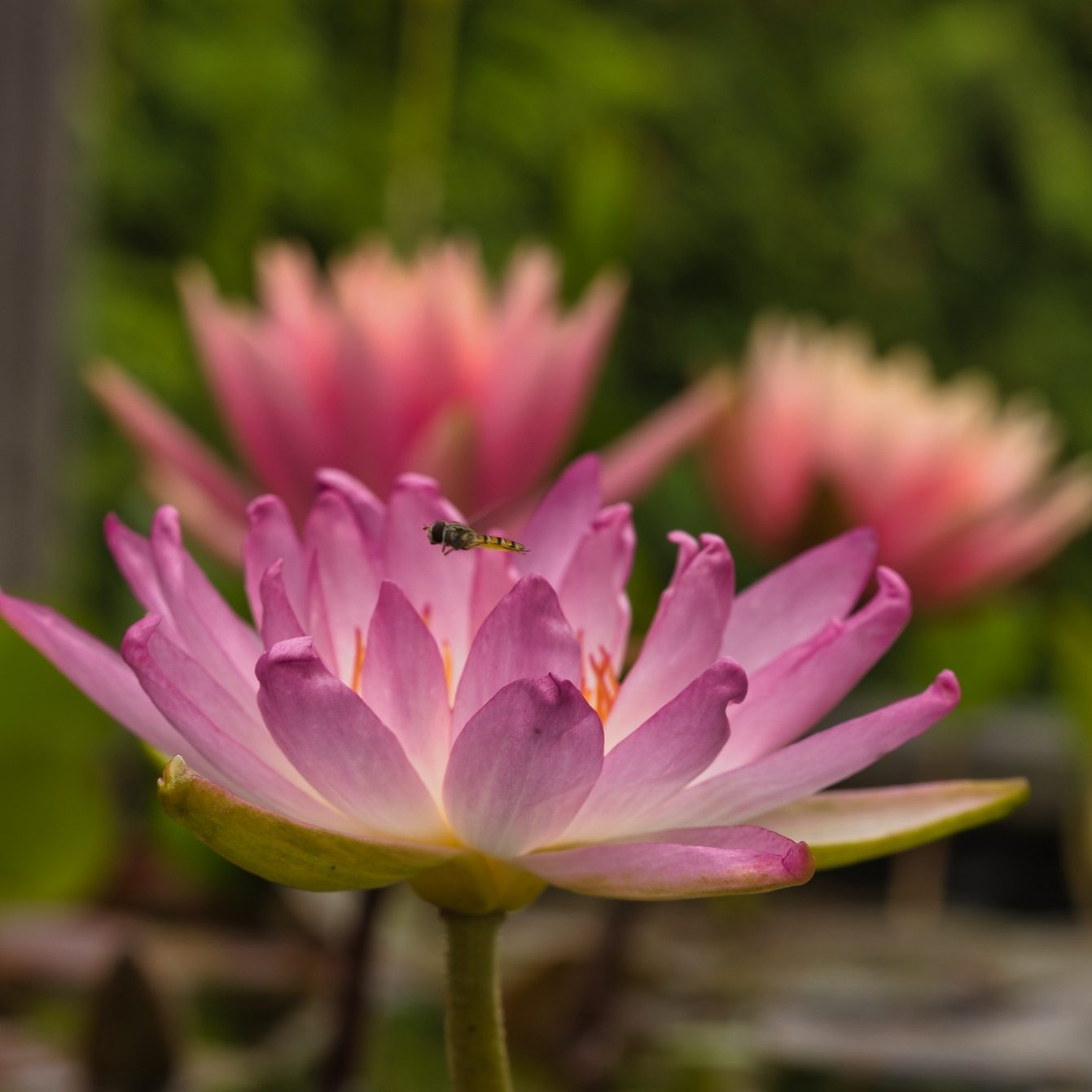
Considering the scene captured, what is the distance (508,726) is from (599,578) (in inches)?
2.1

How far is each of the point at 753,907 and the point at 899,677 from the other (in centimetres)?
18

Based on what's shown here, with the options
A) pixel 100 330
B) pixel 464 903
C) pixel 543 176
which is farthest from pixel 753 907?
pixel 543 176

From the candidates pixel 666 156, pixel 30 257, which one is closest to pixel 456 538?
pixel 30 257

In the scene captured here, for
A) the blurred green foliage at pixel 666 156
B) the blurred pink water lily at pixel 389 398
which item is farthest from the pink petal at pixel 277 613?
the blurred green foliage at pixel 666 156

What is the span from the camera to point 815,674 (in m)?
0.19

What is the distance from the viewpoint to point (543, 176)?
200 centimetres

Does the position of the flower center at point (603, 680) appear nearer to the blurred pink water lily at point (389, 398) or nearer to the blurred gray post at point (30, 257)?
the blurred pink water lily at point (389, 398)

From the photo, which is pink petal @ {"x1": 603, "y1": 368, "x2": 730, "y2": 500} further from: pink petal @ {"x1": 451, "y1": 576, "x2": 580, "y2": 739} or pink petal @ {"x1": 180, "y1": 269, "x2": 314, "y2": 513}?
pink petal @ {"x1": 451, "y1": 576, "x2": 580, "y2": 739}

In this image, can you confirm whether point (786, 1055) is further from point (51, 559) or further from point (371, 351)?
point (51, 559)

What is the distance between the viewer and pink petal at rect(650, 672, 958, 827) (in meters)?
0.18

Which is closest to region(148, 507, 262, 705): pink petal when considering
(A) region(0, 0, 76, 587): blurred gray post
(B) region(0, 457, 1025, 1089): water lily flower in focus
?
(B) region(0, 457, 1025, 1089): water lily flower in focus

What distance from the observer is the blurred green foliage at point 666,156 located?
61.7 inches

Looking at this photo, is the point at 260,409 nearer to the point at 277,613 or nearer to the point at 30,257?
the point at 277,613

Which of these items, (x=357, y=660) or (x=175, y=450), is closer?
(x=357, y=660)
